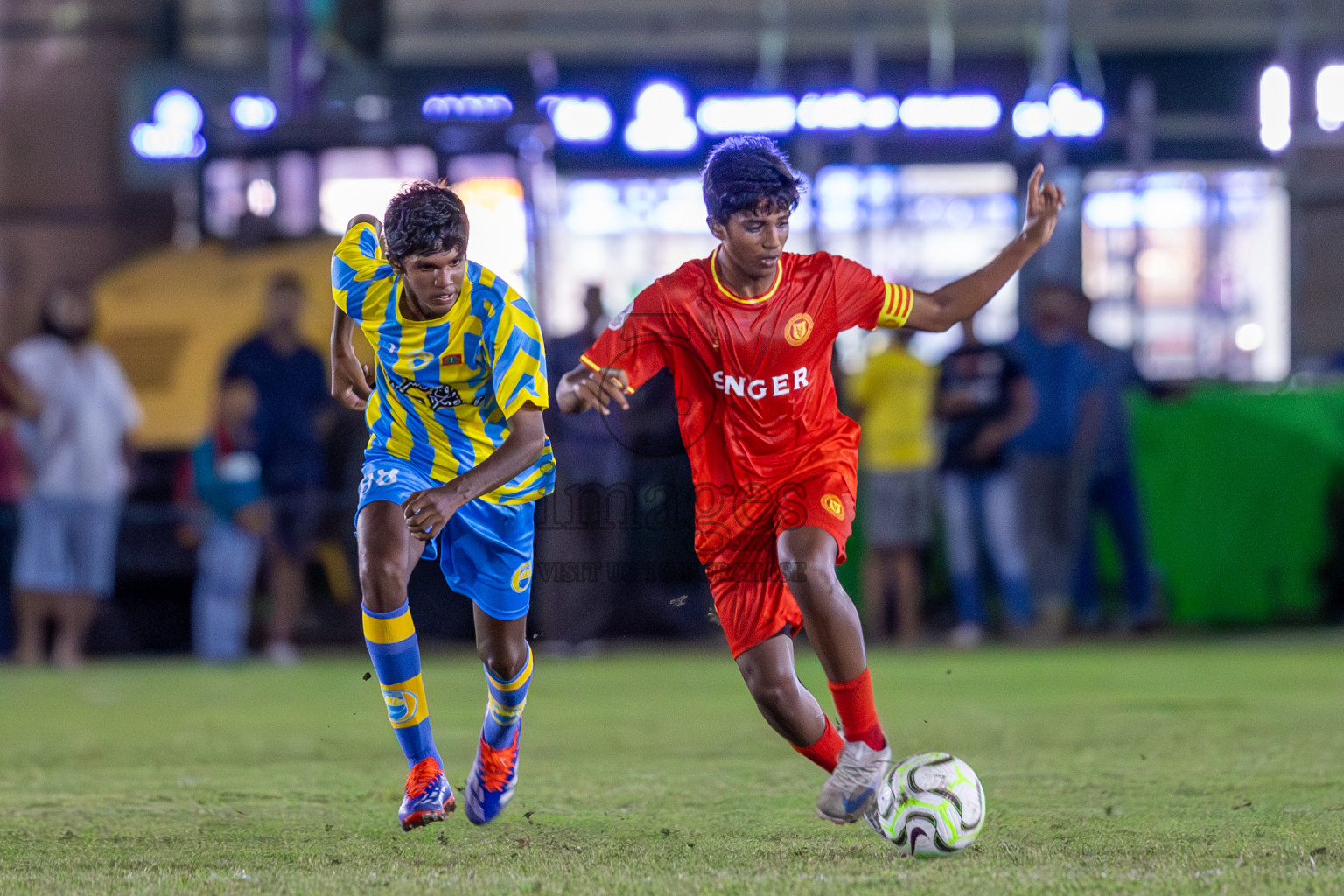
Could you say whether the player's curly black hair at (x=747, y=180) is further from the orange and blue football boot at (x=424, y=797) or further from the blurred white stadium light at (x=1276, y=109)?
the blurred white stadium light at (x=1276, y=109)

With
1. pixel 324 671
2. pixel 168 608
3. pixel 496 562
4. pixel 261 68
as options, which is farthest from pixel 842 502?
pixel 261 68

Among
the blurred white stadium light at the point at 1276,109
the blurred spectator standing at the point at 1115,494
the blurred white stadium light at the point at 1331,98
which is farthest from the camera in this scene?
the blurred white stadium light at the point at 1331,98

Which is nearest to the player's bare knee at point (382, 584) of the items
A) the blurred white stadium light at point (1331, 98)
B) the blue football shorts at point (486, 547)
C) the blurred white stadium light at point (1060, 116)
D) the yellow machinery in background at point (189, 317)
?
the blue football shorts at point (486, 547)

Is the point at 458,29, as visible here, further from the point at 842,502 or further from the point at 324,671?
the point at 842,502

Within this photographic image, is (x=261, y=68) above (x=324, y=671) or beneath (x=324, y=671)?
above

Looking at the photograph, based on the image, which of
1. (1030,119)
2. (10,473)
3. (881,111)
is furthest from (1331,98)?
(10,473)

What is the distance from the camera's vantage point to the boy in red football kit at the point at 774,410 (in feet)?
13.6

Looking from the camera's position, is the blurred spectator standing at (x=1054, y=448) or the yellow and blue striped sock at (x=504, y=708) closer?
the yellow and blue striped sock at (x=504, y=708)

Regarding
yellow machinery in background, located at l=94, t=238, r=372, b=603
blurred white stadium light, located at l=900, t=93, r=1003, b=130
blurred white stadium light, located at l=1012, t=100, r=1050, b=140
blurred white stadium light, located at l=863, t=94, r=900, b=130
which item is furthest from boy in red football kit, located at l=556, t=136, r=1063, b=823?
blurred white stadium light, located at l=900, t=93, r=1003, b=130

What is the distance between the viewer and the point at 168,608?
11117 millimetres

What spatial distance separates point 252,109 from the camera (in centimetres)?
1549

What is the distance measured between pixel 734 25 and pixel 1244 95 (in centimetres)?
578

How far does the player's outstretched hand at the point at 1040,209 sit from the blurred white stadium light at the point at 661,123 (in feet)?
39.3

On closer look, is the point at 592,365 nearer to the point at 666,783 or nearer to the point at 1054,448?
the point at 666,783
